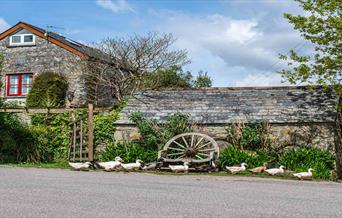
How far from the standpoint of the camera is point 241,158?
52.6ft

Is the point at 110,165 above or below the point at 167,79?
below

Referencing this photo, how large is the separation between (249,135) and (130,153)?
440 cm

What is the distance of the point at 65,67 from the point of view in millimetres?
29438

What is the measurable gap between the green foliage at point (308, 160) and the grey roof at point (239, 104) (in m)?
1.33

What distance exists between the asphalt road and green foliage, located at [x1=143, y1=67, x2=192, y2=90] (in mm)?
13769

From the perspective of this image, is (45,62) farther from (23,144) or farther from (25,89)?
(23,144)

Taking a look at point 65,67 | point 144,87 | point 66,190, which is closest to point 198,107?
point 144,87

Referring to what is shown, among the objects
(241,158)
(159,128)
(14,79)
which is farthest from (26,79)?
(241,158)

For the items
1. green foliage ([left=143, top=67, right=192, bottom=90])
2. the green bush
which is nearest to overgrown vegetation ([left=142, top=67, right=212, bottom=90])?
green foliage ([left=143, top=67, right=192, bottom=90])

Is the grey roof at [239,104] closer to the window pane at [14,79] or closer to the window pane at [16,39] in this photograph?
the window pane at [14,79]

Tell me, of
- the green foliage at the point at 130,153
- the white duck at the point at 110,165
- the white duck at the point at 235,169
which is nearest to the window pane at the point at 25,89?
the green foliage at the point at 130,153

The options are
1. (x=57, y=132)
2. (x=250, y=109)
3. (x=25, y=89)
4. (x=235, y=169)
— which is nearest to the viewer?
(x=235, y=169)

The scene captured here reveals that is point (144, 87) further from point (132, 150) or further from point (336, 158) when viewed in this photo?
point (336, 158)

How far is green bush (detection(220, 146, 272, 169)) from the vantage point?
1593cm
